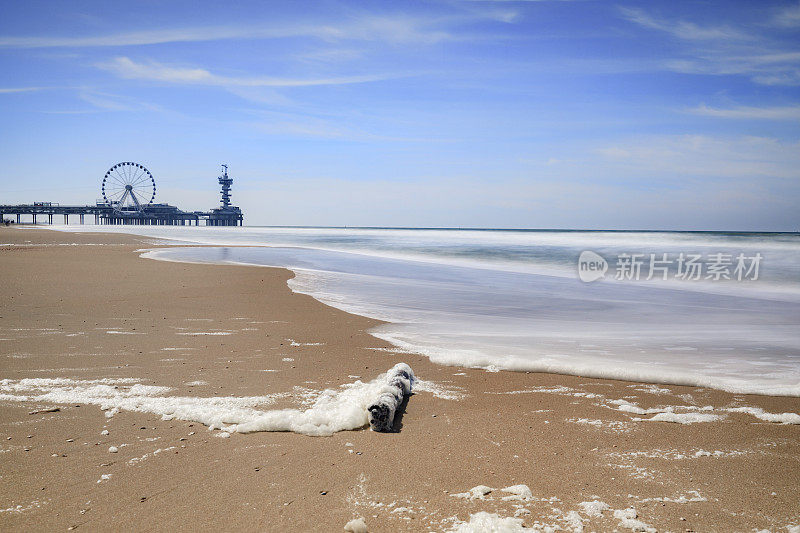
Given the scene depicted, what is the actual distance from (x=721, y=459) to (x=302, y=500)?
105 inches

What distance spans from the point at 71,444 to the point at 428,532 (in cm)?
243

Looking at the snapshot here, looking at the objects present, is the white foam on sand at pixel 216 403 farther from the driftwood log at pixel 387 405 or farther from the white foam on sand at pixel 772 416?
the white foam on sand at pixel 772 416

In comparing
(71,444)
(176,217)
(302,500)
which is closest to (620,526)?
(302,500)

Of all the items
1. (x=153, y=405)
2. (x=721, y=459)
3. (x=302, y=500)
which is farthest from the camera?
(x=153, y=405)

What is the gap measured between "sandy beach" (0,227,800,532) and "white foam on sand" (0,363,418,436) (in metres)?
0.06

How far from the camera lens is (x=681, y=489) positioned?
113 inches

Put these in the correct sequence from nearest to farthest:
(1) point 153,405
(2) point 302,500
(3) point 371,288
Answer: (2) point 302,500, (1) point 153,405, (3) point 371,288

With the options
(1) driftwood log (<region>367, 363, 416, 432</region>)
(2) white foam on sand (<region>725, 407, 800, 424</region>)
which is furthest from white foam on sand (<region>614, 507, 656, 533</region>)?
(2) white foam on sand (<region>725, 407, 800, 424</region>)

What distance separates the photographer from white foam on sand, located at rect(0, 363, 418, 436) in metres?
3.66

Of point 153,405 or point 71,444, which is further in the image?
point 153,405

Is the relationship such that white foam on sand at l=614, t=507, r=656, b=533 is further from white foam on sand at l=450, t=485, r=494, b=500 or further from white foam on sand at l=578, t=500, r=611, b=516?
white foam on sand at l=450, t=485, r=494, b=500

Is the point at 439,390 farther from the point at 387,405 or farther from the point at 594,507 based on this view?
the point at 594,507

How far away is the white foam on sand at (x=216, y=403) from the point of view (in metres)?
3.66

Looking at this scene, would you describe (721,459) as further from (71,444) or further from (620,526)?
(71,444)
